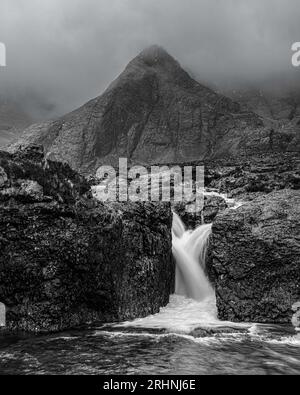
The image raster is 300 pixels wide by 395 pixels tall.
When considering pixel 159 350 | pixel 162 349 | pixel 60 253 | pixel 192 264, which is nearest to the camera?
pixel 159 350

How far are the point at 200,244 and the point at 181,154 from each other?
439 ft

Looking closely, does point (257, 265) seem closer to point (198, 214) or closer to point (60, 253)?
point (60, 253)

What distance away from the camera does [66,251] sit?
1584 cm

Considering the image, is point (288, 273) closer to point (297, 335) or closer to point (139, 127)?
point (297, 335)

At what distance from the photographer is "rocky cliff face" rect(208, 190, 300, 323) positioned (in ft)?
56.6

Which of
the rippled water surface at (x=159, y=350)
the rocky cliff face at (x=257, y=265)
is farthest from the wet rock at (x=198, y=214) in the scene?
the rippled water surface at (x=159, y=350)

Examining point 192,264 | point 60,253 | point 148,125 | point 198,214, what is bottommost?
point 192,264

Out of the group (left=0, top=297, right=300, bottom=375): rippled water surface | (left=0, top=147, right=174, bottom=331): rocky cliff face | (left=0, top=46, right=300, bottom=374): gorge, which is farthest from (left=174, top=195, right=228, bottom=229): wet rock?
(left=0, top=297, right=300, bottom=375): rippled water surface

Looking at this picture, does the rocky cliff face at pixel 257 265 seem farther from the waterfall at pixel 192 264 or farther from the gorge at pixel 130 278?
the waterfall at pixel 192 264

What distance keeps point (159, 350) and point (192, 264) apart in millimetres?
9936

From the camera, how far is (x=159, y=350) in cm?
1342

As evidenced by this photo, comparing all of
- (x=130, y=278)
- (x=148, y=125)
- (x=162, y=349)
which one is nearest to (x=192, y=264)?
(x=130, y=278)

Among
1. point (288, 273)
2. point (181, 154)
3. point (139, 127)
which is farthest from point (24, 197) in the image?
point (139, 127)

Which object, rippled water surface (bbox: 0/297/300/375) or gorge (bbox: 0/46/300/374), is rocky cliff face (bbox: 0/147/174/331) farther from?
rippled water surface (bbox: 0/297/300/375)
